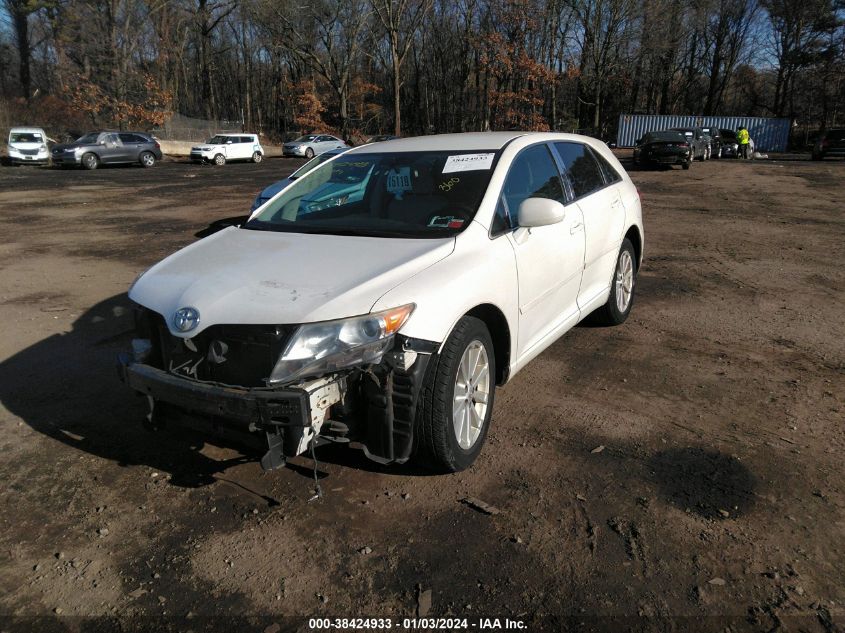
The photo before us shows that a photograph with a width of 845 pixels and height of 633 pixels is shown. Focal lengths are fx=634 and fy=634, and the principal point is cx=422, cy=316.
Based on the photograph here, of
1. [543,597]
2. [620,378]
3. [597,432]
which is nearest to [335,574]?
[543,597]

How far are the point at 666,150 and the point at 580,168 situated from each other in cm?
2187

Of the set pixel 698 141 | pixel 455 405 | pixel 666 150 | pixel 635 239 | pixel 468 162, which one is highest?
pixel 698 141

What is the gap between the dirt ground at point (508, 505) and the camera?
8.13 feet

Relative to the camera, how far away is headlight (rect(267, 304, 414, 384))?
9.04 ft

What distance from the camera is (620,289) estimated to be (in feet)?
18.3

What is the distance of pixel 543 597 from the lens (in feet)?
8.16

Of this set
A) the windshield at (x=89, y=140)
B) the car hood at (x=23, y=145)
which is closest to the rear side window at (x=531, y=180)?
the windshield at (x=89, y=140)

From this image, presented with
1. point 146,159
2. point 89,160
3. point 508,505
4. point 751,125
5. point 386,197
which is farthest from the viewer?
point 751,125

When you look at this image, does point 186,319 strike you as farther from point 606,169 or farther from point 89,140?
point 89,140

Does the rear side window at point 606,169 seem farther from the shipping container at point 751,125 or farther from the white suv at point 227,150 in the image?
the shipping container at point 751,125

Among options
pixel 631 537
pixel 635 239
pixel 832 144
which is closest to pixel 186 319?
pixel 631 537

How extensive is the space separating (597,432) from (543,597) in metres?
1.47

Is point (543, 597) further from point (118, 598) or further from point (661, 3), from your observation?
point (661, 3)

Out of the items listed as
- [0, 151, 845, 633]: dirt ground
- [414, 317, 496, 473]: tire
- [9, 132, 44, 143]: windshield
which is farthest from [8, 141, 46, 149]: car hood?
[414, 317, 496, 473]: tire
